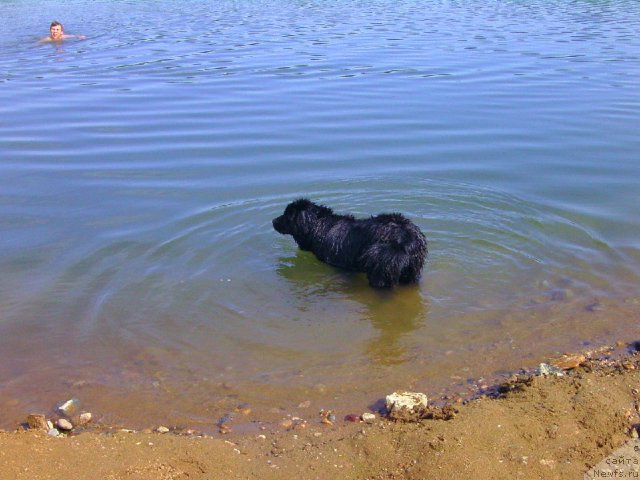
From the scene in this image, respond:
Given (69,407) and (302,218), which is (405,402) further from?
(302,218)

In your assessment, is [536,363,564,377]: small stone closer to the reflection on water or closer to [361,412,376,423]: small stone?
the reflection on water

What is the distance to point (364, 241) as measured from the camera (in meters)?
7.30

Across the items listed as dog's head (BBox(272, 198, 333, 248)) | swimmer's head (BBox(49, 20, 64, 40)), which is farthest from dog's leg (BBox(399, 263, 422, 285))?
swimmer's head (BBox(49, 20, 64, 40))

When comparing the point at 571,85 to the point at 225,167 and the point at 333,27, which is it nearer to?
the point at 225,167

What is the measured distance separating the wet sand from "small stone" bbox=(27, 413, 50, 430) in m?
0.15

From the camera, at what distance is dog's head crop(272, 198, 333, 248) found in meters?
7.84

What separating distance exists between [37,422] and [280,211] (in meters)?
4.53

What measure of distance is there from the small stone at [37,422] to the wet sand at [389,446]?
0.50 feet

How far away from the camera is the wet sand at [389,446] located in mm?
4477

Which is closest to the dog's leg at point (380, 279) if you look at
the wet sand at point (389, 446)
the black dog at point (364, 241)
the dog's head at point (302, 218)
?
the black dog at point (364, 241)

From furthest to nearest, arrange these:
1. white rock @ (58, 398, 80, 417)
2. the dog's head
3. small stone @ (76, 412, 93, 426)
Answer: the dog's head
white rock @ (58, 398, 80, 417)
small stone @ (76, 412, 93, 426)

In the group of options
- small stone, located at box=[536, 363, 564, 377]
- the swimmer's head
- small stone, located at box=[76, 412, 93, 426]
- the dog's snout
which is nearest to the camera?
small stone, located at box=[76, 412, 93, 426]

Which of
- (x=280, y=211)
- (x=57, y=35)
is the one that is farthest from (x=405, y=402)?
(x=57, y=35)

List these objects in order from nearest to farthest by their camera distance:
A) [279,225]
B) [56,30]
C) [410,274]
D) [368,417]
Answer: [368,417]
[410,274]
[279,225]
[56,30]
